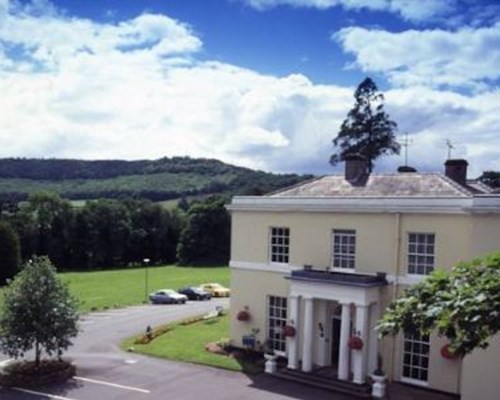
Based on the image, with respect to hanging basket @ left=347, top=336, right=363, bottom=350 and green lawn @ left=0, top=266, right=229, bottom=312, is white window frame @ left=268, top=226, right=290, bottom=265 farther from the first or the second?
green lawn @ left=0, top=266, right=229, bottom=312

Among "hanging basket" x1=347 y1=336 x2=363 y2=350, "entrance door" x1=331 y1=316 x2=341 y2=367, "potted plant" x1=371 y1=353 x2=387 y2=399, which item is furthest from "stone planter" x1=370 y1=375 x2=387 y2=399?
"entrance door" x1=331 y1=316 x2=341 y2=367

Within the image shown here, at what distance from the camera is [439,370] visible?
22828mm

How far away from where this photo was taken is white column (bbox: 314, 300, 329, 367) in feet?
85.8

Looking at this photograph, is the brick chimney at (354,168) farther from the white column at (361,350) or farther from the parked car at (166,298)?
the parked car at (166,298)

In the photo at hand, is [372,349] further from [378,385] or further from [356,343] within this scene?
[378,385]

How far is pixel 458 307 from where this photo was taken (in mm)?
8930

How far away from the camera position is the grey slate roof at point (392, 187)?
81.8ft

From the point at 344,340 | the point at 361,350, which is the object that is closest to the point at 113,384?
the point at 344,340

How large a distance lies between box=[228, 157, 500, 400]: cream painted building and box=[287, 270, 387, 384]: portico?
0.04 metres

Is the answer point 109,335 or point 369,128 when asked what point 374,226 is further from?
point 369,128

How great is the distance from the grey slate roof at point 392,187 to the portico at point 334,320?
407cm

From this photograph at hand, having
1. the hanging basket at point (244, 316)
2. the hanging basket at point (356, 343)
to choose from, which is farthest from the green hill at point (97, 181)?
the hanging basket at point (356, 343)

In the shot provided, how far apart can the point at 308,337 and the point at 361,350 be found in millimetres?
2691

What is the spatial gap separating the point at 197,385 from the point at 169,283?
4233 centimetres
